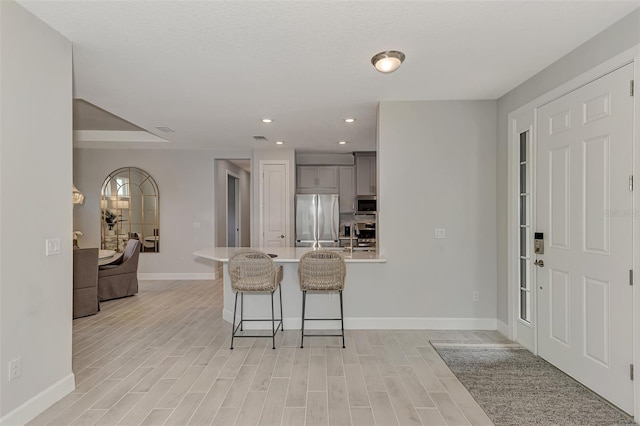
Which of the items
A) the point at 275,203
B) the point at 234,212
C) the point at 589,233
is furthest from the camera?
the point at 234,212

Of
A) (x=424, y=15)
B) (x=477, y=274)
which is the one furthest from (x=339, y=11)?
(x=477, y=274)

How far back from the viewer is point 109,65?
2.90 m

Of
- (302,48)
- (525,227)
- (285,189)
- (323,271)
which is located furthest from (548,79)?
(285,189)

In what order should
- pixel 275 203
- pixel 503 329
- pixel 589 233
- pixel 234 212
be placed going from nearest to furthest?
pixel 589 233 < pixel 503 329 < pixel 275 203 < pixel 234 212

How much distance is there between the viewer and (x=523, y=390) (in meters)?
2.57

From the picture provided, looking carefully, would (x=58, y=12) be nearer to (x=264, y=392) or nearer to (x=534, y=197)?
(x=264, y=392)

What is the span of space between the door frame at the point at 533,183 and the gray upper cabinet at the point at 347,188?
3.66 meters

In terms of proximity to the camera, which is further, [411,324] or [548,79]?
[411,324]

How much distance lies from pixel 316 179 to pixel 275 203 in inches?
38.6

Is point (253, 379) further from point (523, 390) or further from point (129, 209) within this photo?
point (129, 209)

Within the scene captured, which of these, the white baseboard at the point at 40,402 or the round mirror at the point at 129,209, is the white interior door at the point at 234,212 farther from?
the white baseboard at the point at 40,402

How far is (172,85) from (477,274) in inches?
148

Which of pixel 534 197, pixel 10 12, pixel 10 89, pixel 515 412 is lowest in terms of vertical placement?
pixel 515 412

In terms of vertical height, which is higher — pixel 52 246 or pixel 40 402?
pixel 52 246
